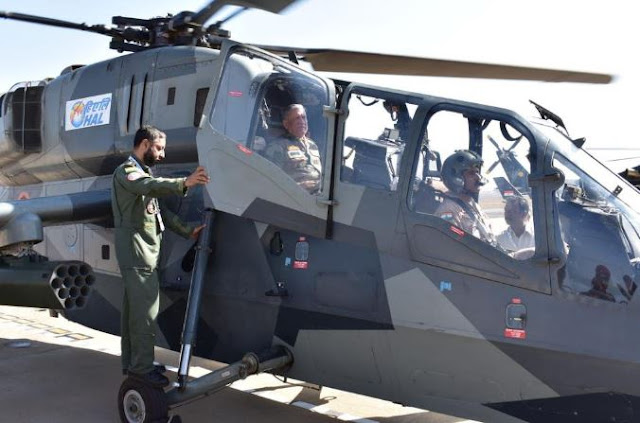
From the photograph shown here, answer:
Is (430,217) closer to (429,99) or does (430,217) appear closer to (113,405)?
(429,99)

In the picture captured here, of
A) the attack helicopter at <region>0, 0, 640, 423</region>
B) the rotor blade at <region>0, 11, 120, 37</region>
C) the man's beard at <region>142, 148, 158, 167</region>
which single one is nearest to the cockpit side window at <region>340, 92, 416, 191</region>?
the attack helicopter at <region>0, 0, 640, 423</region>

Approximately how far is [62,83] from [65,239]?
1.51 meters

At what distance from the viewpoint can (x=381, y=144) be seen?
426 cm

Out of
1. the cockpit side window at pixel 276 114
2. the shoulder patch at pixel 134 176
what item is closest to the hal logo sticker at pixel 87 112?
the shoulder patch at pixel 134 176

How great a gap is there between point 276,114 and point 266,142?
23cm

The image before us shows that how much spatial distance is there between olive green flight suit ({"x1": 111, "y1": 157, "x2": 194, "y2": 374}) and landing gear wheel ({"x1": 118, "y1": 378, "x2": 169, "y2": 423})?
13 centimetres

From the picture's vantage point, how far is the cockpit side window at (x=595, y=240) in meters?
Result: 3.50

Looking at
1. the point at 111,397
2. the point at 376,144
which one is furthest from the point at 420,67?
the point at 111,397

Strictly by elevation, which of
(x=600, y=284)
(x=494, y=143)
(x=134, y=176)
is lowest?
(x=600, y=284)

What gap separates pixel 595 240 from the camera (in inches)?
141

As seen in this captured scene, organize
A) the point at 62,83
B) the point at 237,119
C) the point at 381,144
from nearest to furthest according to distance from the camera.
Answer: the point at 381,144 < the point at 237,119 < the point at 62,83

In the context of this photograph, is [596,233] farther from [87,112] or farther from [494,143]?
[87,112]

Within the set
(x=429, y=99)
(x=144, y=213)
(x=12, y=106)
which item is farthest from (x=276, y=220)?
(x=12, y=106)

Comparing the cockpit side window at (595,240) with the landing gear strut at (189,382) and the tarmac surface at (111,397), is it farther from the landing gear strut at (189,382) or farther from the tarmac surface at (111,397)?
the tarmac surface at (111,397)
